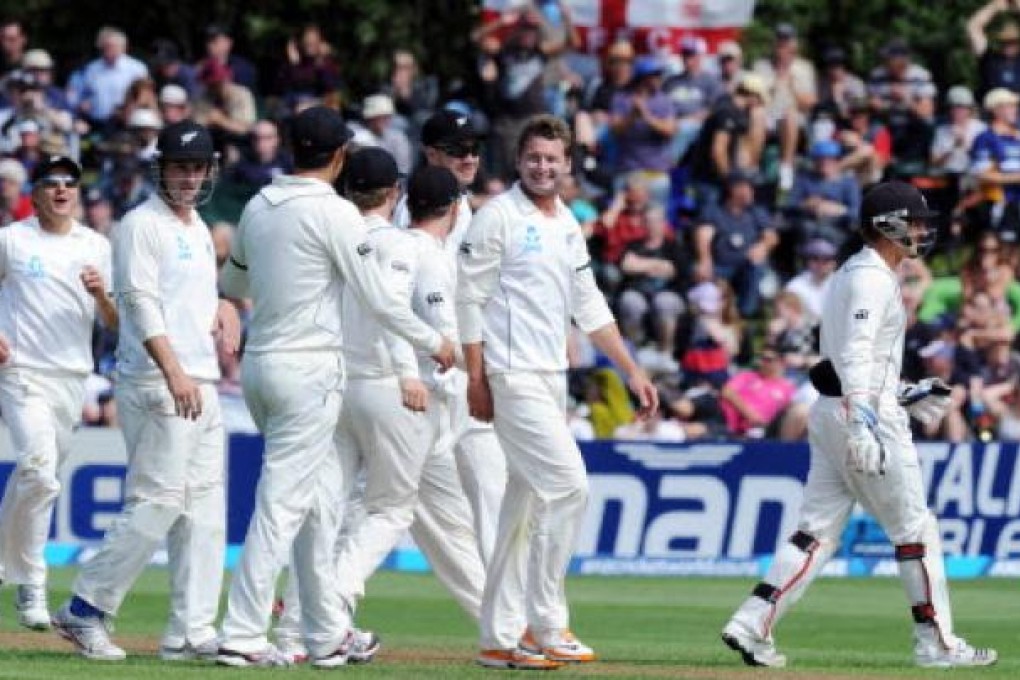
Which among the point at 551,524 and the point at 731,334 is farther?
the point at 731,334

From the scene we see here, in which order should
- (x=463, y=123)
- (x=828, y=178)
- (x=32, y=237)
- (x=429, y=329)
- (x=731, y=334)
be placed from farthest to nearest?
(x=828, y=178)
(x=731, y=334)
(x=32, y=237)
(x=463, y=123)
(x=429, y=329)

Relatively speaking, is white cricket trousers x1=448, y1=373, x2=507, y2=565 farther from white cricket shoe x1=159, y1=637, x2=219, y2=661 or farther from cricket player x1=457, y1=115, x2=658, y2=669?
white cricket shoe x1=159, y1=637, x2=219, y2=661

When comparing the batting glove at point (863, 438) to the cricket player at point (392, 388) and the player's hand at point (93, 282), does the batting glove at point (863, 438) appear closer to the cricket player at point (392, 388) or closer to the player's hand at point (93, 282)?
the cricket player at point (392, 388)

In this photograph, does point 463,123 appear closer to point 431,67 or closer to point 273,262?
point 273,262

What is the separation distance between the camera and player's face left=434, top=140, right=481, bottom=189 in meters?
14.0

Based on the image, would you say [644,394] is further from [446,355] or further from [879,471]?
[446,355]

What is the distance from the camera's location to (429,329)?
12312 mm

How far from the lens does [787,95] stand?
28.3 meters

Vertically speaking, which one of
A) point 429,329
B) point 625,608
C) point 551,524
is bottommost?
point 625,608

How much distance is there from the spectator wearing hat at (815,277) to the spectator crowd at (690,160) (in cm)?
2

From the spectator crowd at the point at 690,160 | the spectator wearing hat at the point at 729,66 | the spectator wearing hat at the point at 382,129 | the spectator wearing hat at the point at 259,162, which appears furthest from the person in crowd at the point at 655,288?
the spectator wearing hat at the point at 259,162

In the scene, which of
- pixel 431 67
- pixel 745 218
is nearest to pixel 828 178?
pixel 745 218

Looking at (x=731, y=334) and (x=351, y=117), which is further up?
(x=351, y=117)

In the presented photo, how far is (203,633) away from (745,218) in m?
14.3
